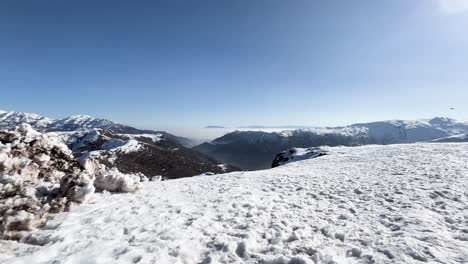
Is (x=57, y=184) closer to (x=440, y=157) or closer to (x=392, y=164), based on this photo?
(x=392, y=164)

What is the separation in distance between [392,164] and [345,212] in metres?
13.5

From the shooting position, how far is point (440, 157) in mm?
23109

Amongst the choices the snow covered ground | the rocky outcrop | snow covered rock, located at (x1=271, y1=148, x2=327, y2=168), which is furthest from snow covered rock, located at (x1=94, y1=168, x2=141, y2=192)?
snow covered rock, located at (x1=271, y1=148, x2=327, y2=168)

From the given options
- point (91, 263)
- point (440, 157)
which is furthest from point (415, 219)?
point (440, 157)

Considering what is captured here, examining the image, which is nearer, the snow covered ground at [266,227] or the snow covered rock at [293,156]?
the snow covered ground at [266,227]

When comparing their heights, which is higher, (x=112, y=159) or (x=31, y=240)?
(x=31, y=240)

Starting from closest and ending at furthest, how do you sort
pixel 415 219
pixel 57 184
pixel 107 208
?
pixel 415 219 → pixel 107 208 → pixel 57 184

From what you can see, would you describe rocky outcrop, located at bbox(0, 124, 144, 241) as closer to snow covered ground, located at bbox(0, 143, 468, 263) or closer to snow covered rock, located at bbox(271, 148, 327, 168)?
snow covered ground, located at bbox(0, 143, 468, 263)

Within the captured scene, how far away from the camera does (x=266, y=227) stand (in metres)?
9.46

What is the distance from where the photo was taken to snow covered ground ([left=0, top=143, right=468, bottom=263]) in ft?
24.6

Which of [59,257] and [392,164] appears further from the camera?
[392,164]

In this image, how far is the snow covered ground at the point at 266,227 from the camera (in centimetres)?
749

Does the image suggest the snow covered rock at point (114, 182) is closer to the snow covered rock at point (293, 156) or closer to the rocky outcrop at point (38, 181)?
the rocky outcrop at point (38, 181)

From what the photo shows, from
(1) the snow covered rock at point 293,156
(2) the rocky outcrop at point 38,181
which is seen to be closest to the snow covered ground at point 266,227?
(2) the rocky outcrop at point 38,181
